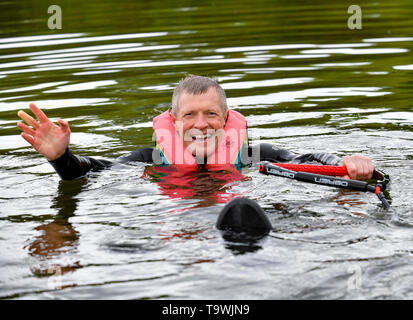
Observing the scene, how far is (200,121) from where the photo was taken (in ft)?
18.1

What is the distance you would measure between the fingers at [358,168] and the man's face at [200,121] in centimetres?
123

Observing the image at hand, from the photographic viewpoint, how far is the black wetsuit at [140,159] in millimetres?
5406

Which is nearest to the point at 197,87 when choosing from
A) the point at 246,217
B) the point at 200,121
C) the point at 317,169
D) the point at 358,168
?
the point at 200,121

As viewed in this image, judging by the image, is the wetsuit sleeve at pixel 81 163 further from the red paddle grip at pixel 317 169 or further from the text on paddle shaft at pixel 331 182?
the text on paddle shaft at pixel 331 182

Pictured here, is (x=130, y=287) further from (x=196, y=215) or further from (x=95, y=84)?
(x=95, y=84)

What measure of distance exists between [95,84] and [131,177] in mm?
4645

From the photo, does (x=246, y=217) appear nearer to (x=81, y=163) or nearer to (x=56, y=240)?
(x=56, y=240)

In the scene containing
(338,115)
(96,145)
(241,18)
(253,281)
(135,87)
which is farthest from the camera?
(241,18)

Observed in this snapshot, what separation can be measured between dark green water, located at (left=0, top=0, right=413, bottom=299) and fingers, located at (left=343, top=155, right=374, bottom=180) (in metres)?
0.15

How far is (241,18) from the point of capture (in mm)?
15586
